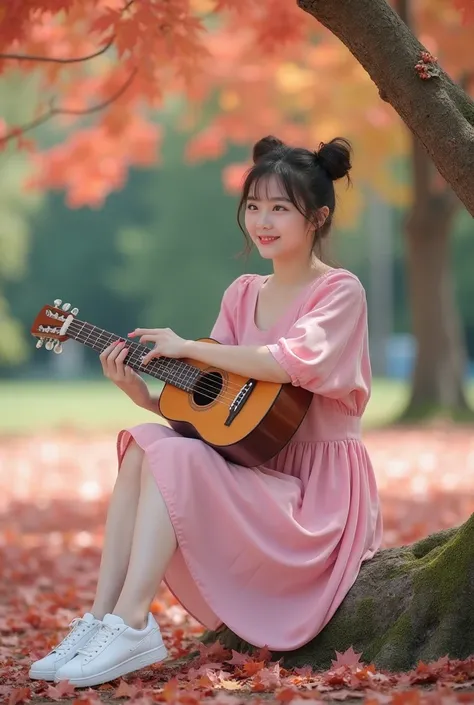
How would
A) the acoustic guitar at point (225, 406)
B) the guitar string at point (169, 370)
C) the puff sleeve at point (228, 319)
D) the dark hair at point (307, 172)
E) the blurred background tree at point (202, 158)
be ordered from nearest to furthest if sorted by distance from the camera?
the acoustic guitar at point (225, 406), the guitar string at point (169, 370), the dark hair at point (307, 172), the puff sleeve at point (228, 319), the blurred background tree at point (202, 158)

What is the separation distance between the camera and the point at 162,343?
134 inches

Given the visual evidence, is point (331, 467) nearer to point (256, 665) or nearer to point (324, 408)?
point (324, 408)

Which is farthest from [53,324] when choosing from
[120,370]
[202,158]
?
[202,158]

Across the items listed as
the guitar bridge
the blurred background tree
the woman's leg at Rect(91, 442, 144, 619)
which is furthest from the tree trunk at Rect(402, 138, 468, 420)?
the woman's leg at Rect(91, 442, 144, 619)

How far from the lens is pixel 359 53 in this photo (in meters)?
3.21

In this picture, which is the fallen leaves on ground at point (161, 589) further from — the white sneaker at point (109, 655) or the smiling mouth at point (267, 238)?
the smiling mouth at point (267, 238)

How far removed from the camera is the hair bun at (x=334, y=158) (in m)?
3.45

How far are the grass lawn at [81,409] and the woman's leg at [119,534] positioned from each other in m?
9.14

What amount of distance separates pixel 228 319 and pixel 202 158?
12.6 metres

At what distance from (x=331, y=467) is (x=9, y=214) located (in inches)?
869

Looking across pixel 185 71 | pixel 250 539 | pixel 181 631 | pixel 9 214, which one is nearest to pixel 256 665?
pixel 250 539

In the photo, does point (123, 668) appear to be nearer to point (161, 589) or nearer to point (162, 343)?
point (162, 343)

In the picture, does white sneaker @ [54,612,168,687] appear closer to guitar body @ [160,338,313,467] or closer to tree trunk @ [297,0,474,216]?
guitar body @ [160,338,313,467]

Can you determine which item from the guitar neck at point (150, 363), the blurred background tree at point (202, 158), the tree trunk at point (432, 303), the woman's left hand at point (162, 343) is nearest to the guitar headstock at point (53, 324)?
the guitar neck at point (150, 363)
